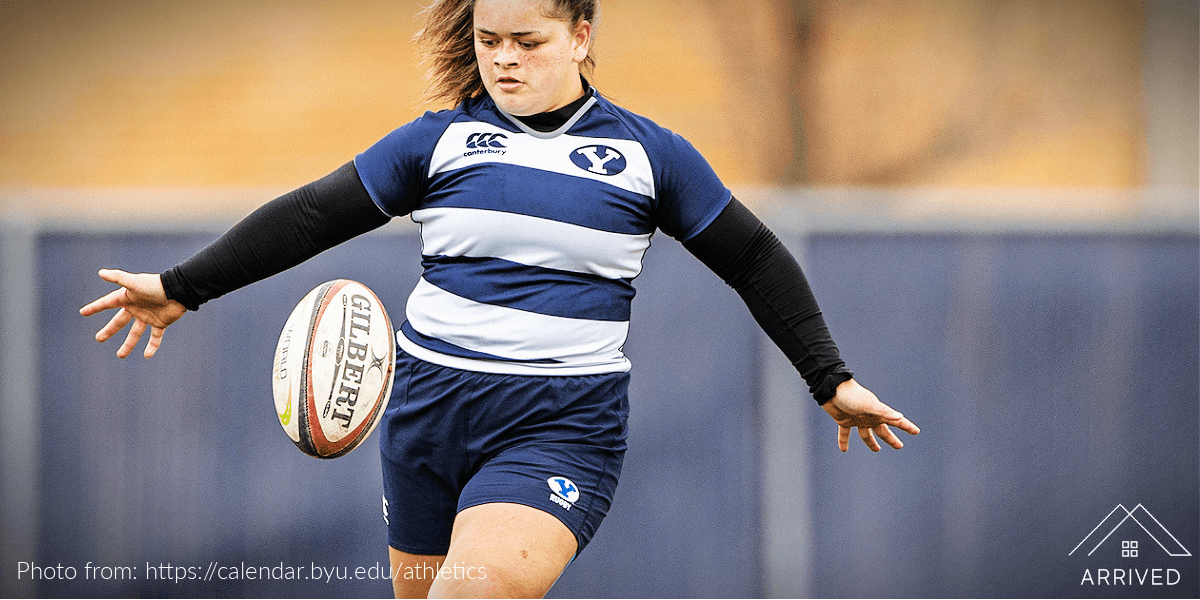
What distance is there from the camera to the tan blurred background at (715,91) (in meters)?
6.32

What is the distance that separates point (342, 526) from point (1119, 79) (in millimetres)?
5530

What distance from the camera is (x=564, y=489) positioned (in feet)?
7.78

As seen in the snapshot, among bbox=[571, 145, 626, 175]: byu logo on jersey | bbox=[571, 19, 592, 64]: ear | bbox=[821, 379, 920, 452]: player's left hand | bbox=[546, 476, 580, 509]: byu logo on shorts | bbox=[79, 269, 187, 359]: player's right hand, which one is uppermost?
bbox=[571, 19, 592, 64]: ear

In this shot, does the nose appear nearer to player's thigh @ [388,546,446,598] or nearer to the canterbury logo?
the canterbury logo

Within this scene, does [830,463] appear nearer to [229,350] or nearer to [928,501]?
[928,501]

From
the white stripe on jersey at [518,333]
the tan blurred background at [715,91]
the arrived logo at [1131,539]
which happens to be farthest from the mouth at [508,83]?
the tan blurred background at [715,91]

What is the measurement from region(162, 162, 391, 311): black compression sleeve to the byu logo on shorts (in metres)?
0.82

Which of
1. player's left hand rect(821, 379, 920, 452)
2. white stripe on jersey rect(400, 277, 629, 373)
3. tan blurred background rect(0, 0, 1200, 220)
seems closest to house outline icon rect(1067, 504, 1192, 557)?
player's left hand rect(821, 379, 920, 452)

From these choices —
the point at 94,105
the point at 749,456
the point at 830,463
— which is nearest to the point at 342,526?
the point at 749,456

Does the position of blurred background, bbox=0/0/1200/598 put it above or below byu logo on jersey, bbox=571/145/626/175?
below

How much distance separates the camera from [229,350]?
174 inches

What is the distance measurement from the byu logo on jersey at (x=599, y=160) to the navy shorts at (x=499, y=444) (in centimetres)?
53

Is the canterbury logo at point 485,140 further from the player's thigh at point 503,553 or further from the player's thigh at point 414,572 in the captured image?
the player's thigh at point 414,572

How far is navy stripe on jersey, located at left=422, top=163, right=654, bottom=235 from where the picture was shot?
2426mm
